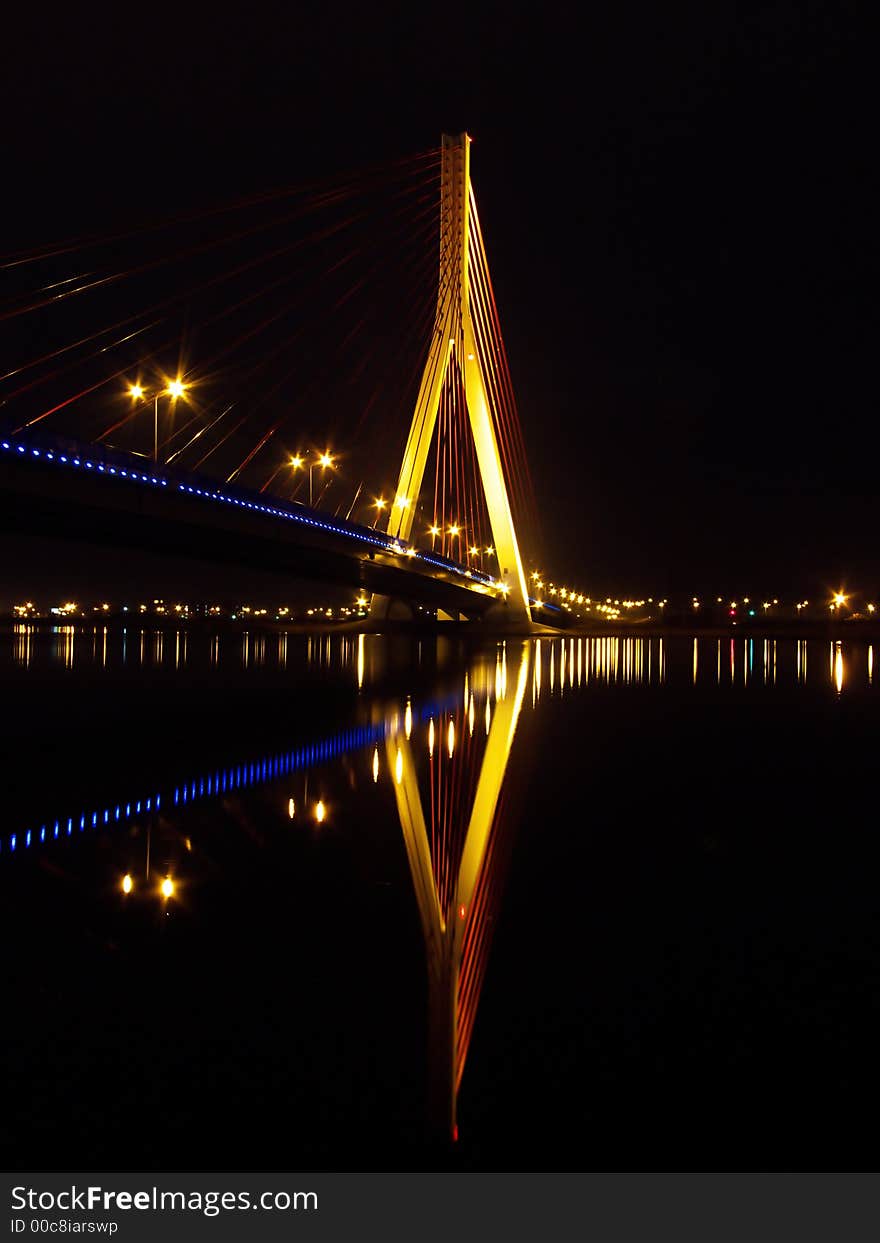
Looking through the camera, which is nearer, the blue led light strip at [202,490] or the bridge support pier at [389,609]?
the blue led light strip at [202,490]

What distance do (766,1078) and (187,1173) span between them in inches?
85.6

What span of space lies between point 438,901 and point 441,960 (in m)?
1.01

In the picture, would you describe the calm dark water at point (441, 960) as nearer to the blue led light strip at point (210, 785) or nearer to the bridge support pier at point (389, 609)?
the blue led light strip at point (210, 785)

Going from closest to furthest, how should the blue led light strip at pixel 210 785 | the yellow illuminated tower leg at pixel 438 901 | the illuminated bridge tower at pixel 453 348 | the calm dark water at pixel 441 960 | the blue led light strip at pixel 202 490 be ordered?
the calm dark water at pixel 441 960 < the yellow illuminated tower leg at pixel 438 901 < the blue led light strip at pixel 210 785 < the blue led light strip at pixel 202 490 < the illuminated bridge tower at pixel 453 348

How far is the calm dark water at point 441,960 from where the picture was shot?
11.7 ft

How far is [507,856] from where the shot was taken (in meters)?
7.22

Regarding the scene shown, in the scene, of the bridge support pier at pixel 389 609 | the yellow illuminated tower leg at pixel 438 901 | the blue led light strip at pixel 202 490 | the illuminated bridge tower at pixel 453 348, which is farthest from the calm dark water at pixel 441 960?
the bridge support pier at pixel 389 609

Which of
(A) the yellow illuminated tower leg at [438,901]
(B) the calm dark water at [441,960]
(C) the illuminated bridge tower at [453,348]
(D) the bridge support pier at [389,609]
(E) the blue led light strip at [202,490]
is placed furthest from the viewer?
(D) the bridge support pier at [389,609]

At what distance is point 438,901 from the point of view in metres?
6.09

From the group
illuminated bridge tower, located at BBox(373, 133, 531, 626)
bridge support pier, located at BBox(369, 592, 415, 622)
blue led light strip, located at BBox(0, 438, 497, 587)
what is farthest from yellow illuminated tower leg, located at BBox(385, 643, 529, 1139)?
bridge support pier, located at BBox(369, 592, 415, 622)

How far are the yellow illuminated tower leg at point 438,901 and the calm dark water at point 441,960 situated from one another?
0.02 meters

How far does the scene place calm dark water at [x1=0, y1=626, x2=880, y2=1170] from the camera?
3557mm

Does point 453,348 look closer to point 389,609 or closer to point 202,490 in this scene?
point 202,490

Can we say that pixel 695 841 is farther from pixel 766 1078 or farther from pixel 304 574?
pixel 304 574
